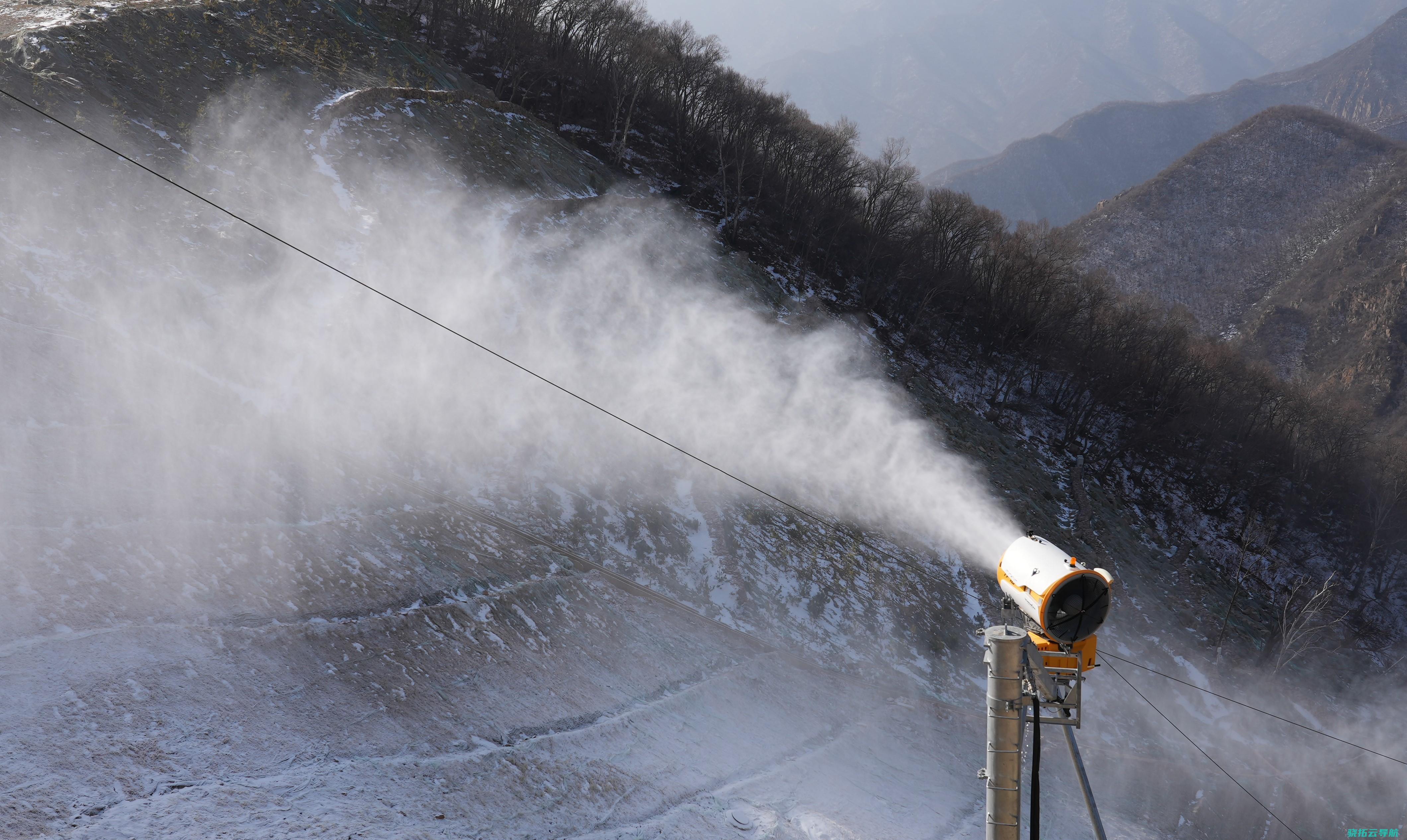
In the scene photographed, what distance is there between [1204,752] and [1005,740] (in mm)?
23302

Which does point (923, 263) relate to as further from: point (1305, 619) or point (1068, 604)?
point (1068, 604)

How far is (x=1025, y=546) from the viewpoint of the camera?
6957mm

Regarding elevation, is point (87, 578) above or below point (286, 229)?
below

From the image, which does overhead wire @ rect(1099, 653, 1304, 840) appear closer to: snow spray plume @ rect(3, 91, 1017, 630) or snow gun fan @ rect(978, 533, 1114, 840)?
snow spray plume @ rect(3, 91, 1017, 630)

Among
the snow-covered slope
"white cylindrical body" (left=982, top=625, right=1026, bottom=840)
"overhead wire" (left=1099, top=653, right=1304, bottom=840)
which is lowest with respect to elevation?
"overhead wire" (left=1099, top=653, right=1304, bottom=840)

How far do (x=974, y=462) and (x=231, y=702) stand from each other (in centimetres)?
2795

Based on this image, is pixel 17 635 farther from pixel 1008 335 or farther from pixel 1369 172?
pixel 1369 172

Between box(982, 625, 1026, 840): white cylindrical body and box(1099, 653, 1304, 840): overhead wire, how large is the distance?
21.3m

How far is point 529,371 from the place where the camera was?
21.7 m

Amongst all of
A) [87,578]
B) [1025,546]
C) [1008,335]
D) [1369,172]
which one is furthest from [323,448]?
[1369,172]

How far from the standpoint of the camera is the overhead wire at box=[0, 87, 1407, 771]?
18078mm

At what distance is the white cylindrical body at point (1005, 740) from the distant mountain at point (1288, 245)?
73213mm

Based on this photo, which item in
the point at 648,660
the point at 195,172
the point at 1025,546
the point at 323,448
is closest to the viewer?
the point at 1025,546

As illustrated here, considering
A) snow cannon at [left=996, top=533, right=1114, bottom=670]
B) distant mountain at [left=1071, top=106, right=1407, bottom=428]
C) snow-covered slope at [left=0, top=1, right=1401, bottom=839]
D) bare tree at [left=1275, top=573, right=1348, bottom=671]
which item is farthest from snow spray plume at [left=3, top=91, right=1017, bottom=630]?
distant mountain at [left=1071, top=106, right=1407, bottom=428]
